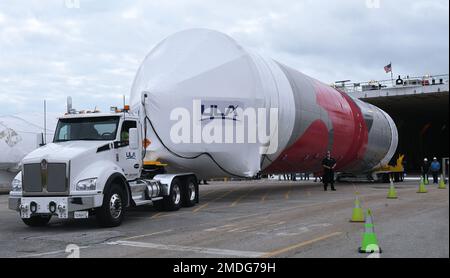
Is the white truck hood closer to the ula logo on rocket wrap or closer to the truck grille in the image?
the truck grille

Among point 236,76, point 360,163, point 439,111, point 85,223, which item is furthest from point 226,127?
point 439,111

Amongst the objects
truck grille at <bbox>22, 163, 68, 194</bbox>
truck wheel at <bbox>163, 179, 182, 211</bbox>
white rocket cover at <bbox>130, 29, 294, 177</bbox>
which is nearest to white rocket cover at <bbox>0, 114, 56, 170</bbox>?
white rocket cover at <bbox>130, 29, 294, 177</bbox>

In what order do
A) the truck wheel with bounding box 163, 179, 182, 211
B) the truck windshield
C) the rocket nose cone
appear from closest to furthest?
the truck windshield
the truck wheel with bounding box 163, 179, 182, 211
the rocket nose cone

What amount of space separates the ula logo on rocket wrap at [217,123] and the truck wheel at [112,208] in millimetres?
3862

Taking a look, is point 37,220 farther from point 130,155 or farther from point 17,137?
point 17,137

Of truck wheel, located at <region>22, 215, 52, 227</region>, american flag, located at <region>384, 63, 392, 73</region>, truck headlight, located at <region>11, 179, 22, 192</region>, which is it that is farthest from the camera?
american flag, located at <region>384, 63, 392, 73</region>

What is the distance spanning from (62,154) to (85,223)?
207 centimetres

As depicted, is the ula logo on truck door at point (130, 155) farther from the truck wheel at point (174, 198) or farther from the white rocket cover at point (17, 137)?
the white rocket cover at point (17, 137)

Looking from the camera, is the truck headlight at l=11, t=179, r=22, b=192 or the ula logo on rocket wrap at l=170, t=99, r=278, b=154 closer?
the truck headlight at l=11, t=179, r=22, b=192

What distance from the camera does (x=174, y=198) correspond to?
13.9m

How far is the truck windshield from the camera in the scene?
38.3 ft

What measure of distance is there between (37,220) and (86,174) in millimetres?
1890

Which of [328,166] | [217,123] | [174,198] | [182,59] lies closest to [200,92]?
[217,123]

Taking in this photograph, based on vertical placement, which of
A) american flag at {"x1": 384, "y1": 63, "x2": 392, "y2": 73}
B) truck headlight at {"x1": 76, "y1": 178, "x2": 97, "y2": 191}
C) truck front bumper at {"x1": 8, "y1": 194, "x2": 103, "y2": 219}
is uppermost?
american flag at {"x1": 384, "y1": 63, "x2": 392, "y2": 73}
